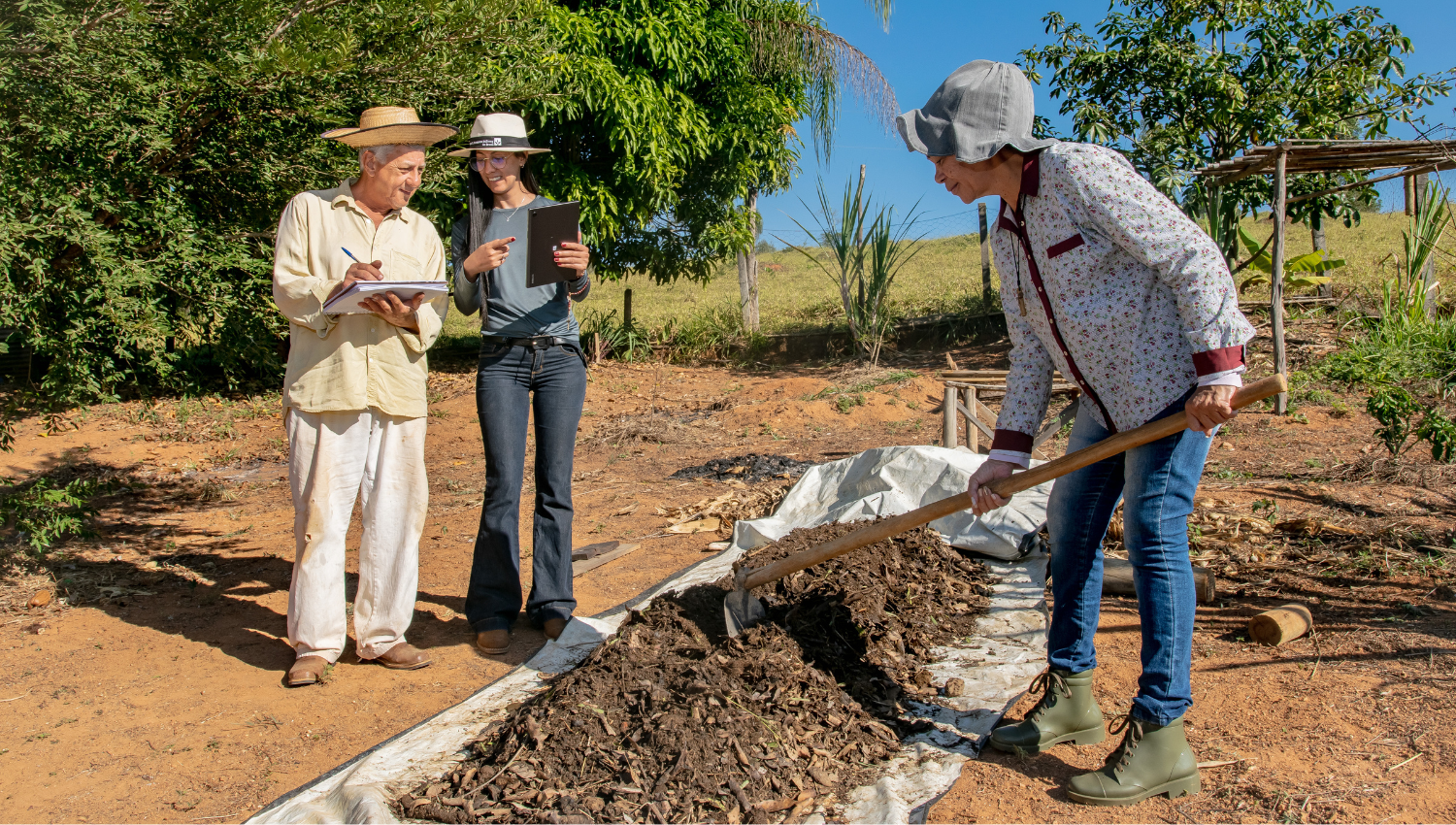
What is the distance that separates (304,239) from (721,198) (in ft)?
28.8

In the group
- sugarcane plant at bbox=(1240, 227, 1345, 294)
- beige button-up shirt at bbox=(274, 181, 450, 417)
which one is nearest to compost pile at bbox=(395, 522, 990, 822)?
beige button-up shirt at bbox=(274, 181, 450, 417)

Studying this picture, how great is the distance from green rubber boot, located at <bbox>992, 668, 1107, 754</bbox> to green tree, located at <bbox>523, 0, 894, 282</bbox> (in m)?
7.27

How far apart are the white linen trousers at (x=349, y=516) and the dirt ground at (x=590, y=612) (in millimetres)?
180

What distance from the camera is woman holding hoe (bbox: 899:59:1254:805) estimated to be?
2.06 m

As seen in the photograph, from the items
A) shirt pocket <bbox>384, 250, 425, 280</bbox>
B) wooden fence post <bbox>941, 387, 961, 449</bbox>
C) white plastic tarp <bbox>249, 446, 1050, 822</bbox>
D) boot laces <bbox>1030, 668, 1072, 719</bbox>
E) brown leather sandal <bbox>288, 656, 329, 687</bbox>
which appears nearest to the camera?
white plastic tarp <bbox>249, 446, 1050, 822</bbox>

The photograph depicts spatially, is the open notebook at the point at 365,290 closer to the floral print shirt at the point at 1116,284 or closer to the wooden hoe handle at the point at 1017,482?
the wooden hoe handle at the point at 1017,482

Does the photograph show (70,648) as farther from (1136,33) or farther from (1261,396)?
(1136,33)

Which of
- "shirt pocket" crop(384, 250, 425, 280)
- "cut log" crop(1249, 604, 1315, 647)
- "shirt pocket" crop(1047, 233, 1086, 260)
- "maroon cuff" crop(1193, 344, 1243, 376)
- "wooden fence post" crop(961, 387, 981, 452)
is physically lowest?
"cut log" crop(1249, 604, 1315, 647)

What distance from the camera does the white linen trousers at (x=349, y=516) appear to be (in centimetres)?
326

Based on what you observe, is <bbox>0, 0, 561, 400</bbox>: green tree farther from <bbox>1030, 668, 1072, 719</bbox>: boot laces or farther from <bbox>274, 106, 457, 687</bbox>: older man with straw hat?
<bbox>1030, 668, 1072, 719</bbox>: boot laces

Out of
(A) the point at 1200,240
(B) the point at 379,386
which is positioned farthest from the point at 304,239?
(A) the point at 1200,240

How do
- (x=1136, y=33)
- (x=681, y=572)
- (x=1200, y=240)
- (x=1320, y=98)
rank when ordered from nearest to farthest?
(x=1200, y=240) → (x=681, y=572) → (x=1320, y=98) → (x=1136, y=33)

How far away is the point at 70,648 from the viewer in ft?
11.9

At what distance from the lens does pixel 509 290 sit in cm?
354
